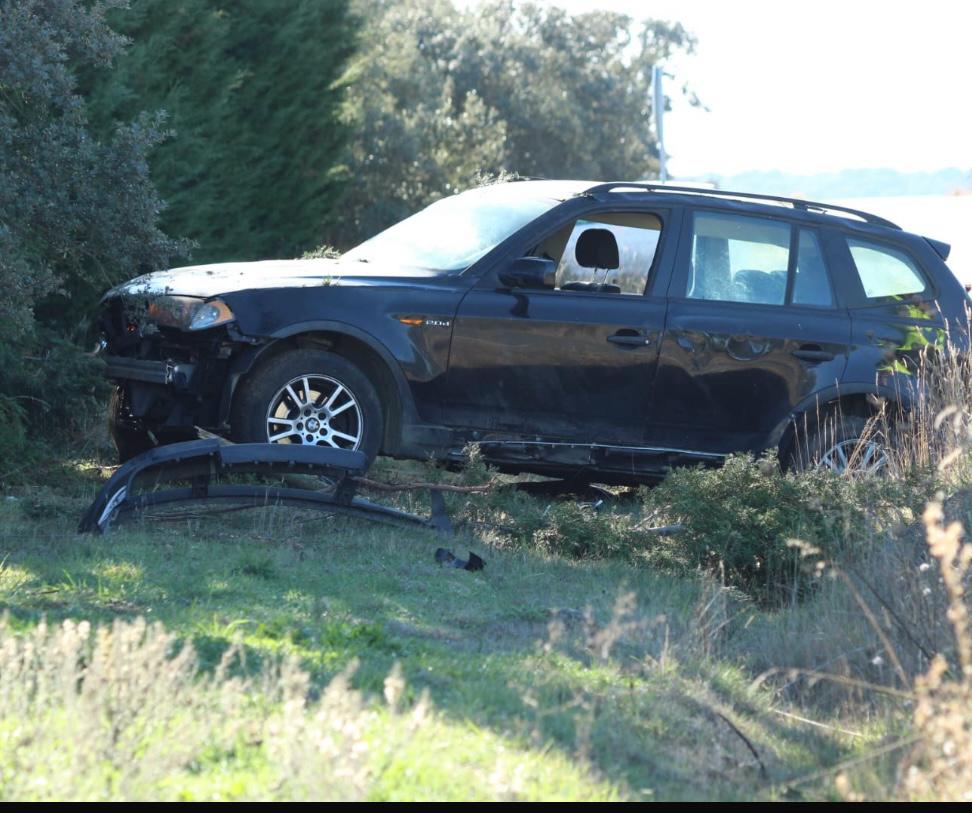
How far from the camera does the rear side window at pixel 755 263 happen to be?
8922 mm

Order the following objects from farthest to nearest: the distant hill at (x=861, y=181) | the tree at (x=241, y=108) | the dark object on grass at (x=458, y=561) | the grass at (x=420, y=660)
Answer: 1. the distant hill at (x=861, y=181)
2. the tree at (x=241, y=108)
3. the dark object on grass at (x=458, y=561)
4. the grass at (x=420, y=660)

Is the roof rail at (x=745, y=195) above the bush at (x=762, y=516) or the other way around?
above

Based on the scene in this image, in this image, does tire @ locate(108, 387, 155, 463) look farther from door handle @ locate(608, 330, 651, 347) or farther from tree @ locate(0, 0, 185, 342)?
door handle @ locate(608, 330, 651, 347)

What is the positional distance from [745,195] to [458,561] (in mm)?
3588

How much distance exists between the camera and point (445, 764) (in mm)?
4184

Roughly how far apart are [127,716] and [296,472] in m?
3.34

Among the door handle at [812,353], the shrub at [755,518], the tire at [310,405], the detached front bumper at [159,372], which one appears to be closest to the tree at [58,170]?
the detached front bumper at [159,372]

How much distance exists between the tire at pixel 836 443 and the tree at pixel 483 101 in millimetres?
12435

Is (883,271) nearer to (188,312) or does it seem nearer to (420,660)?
(188,312)

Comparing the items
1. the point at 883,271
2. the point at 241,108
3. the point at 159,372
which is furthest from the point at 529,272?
the point at 241,108

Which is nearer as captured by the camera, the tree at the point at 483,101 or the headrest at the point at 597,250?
the headrest at the point at 597,250

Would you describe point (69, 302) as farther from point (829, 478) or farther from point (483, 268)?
point (829, 478)

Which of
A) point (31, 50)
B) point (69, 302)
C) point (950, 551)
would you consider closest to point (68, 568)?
point (31, 50)

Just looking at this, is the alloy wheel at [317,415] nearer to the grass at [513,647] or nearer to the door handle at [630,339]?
the grass at [513,647]
